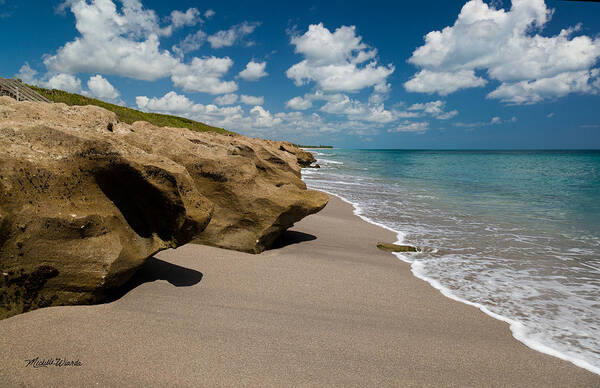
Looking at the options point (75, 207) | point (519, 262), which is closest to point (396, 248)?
point (519, 262)

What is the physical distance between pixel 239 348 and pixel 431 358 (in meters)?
1.63

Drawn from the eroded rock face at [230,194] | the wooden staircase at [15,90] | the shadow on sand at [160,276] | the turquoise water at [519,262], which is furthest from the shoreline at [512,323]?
the wooden staircase at [15,90]

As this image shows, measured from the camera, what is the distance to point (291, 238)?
6656mm

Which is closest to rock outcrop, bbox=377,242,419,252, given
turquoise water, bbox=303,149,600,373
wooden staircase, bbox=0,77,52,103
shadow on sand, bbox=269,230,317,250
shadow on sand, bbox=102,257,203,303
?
Answer: turquoise water, bbox=303,149,600,373

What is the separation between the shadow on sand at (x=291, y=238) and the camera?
20.2ft

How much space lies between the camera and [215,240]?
5332mm

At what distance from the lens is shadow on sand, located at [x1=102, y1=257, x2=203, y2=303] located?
349cm

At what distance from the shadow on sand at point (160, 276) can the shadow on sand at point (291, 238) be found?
2.03m

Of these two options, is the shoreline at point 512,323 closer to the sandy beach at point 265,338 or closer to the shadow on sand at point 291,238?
the sandy beach at point 265,338

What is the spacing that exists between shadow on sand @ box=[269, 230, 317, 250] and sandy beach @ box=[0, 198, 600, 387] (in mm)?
1565

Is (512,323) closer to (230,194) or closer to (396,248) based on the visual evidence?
(396,248)

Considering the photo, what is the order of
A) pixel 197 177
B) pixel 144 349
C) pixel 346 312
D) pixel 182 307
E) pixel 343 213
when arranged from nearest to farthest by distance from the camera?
pixel 144 349
pixel 182 307
pixel 346 312
pixel 197 177
pixel 343 213

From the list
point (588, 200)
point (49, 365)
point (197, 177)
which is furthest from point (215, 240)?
point (588, 200)

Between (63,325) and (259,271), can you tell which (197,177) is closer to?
(259,271)
